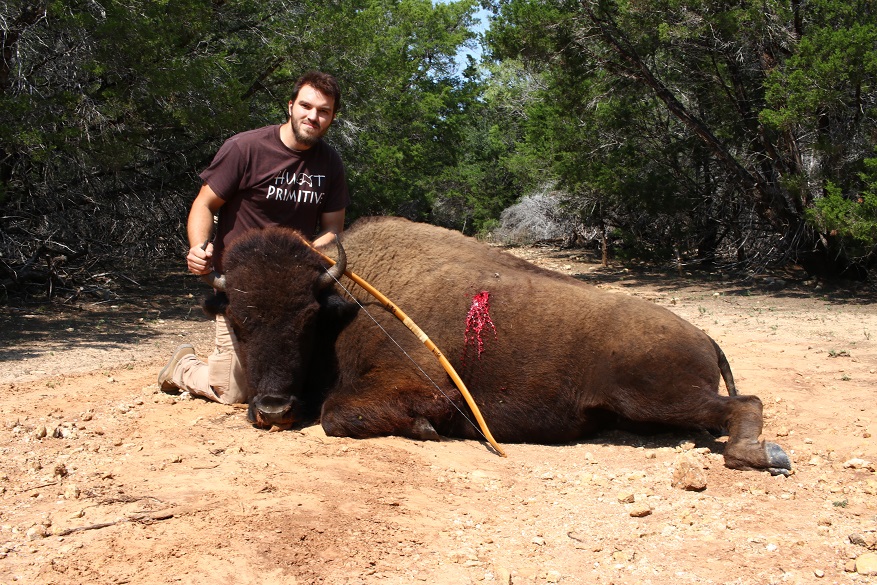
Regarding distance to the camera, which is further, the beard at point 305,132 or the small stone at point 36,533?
the beard at point 305,132

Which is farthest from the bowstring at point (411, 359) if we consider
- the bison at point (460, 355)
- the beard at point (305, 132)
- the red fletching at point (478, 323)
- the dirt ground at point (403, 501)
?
the beard at point (305, 132)

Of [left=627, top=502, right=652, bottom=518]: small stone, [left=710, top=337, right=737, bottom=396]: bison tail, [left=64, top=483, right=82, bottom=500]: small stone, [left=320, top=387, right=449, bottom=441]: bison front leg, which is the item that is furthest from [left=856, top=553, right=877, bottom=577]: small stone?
[left=64, top=483, right=82, bottom=500]: small stone

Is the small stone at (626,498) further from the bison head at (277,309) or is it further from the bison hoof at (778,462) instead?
the bison head at (277,309)

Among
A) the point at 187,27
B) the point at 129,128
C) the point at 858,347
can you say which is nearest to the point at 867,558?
the point at 858,347

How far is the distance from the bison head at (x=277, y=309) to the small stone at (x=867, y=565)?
3.59m

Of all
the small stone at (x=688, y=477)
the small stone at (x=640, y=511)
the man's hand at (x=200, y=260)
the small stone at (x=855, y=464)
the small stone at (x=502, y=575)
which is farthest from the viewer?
the man's hand at (x=200, y=260)

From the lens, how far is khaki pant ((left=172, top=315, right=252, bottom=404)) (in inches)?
253

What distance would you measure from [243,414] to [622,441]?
9.50 ft

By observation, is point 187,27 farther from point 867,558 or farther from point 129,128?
point 867,558

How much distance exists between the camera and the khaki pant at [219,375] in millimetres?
6414

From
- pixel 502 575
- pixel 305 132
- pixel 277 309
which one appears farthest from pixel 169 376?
pixel 502 575

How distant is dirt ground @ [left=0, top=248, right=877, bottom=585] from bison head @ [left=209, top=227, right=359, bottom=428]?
26cm

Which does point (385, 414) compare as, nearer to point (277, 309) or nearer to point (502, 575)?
point (277, 309)

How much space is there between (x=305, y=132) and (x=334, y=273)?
1.26 m
